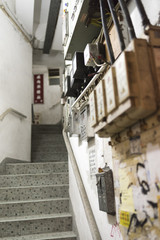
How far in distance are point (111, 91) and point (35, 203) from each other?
2734 millimetres

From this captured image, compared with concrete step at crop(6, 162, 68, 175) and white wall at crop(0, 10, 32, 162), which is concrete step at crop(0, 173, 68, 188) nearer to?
concrete step at crop(6, 162, 68, 175)

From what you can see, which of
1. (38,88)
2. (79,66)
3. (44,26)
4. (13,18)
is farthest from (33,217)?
(38,88)

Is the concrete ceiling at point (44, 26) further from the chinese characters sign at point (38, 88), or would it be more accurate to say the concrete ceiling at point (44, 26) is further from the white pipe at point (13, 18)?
the chinese characters sign at point (38, 88)

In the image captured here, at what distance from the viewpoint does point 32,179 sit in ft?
12.4

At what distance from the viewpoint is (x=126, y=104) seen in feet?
3.43

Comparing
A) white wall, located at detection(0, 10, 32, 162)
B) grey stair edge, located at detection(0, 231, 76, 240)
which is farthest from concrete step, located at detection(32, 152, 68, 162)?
grey stair edge, located at detection(0, 231, 76, 240)

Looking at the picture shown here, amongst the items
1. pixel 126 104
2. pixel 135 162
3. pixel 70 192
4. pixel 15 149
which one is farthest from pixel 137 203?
pixel 15 149

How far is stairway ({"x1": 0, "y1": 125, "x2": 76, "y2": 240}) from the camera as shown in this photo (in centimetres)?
298

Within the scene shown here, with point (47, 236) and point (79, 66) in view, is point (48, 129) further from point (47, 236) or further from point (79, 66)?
point (79, 66)

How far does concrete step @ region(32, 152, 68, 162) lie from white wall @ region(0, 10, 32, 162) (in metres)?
0.28

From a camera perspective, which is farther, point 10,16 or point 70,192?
point 10,16

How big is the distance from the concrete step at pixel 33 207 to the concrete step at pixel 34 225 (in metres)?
0.11

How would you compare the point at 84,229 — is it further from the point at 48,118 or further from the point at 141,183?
the point at 48,118

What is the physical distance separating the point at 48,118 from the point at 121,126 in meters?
6.55
